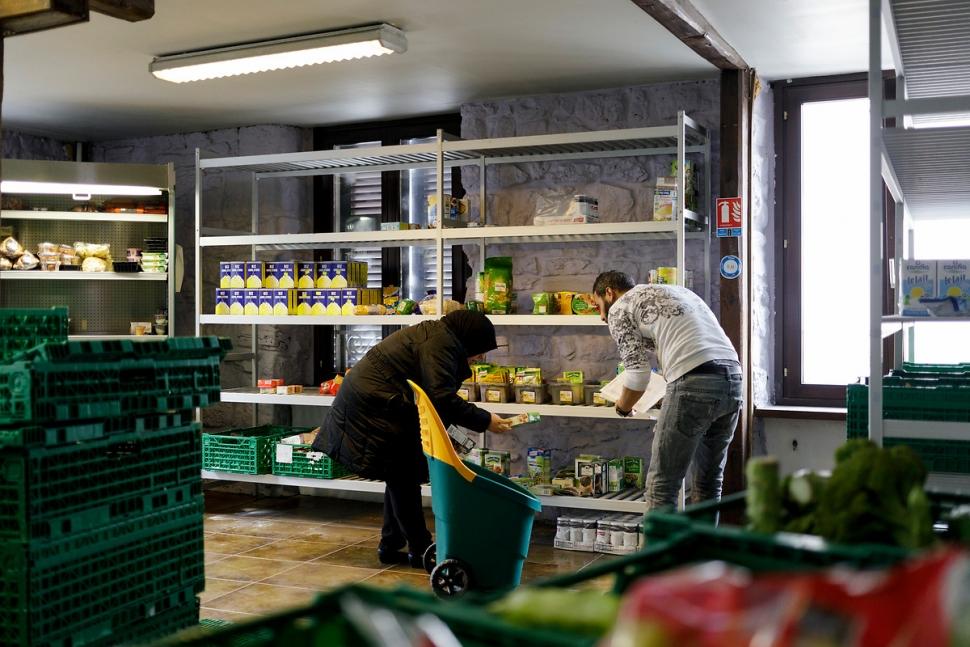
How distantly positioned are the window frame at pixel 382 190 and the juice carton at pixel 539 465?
1.57 m

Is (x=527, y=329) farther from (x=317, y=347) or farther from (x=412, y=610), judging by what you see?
(x=412, y=610)

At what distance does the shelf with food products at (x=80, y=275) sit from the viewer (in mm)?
6887

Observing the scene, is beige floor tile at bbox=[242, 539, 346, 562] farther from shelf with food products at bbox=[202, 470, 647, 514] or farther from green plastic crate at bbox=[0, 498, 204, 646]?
green plastic crate at bbox=[0, 498, 204, 646]

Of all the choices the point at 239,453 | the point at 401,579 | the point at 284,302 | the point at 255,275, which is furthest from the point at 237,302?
the point at 401,579

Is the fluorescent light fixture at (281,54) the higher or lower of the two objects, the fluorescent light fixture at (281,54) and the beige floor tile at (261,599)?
the higher

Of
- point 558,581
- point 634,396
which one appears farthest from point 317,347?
point 558,581

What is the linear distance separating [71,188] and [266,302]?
1673 millimetres

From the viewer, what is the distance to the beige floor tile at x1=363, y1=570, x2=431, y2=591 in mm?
4801

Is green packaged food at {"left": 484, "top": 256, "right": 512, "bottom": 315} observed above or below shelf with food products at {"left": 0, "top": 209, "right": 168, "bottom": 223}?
below

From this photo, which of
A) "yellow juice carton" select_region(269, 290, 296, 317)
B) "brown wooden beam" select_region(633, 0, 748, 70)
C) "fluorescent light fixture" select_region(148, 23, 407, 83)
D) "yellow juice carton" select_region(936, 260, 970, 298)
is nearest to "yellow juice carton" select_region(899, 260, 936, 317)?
"yellow juice carton" select_region(936, 260, 970, 298)

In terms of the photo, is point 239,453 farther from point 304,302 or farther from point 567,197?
point 567,197

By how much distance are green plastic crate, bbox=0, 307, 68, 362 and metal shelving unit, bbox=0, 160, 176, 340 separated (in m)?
4.22

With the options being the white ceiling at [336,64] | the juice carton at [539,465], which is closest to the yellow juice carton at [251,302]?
the white ceiling at [336,64]

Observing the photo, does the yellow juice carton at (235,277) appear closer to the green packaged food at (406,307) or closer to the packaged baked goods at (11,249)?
the green packaged food at (406,307)
